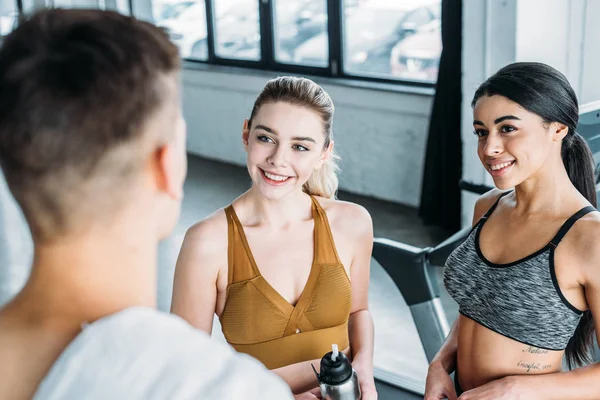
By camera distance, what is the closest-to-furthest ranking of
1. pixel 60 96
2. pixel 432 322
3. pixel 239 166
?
pixel 60 96 → pixel 432 322 → pixel 239 166

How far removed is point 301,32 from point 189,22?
5.06ft

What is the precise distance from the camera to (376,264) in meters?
4.26

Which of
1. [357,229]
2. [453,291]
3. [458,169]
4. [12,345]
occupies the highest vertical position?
[12,345]

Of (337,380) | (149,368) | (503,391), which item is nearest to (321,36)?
(503,391)

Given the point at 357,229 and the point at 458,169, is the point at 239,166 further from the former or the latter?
the point at 357,229

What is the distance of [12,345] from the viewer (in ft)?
2.28

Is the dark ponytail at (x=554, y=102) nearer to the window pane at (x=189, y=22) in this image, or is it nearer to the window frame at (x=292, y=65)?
the window frame at (x=292, y=65)

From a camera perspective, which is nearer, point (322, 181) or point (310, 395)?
point (310, 395)

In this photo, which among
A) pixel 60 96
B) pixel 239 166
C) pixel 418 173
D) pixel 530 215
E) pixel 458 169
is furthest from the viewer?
pixel 239 166

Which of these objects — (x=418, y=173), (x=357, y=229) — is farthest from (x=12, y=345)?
(x=418, y=173)

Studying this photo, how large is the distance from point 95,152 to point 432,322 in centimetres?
170

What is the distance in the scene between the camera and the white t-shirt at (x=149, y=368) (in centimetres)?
64

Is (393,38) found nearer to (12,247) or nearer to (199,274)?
(12,247)

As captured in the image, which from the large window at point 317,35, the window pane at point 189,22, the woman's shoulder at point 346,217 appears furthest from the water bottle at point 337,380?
the window pane at point 189,22
